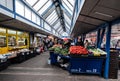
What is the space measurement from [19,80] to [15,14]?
11.4 feet

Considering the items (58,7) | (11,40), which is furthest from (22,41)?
(58,7)

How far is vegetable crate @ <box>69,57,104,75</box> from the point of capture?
7.69 meters

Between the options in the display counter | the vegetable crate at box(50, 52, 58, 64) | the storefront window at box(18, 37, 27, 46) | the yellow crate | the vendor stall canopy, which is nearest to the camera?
the display counter

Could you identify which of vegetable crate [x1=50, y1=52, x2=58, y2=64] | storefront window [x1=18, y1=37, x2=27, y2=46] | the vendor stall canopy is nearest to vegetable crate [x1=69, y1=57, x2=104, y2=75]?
the vendor stall canopy

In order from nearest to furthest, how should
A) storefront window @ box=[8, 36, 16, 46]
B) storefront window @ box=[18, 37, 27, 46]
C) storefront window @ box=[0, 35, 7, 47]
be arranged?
1. storefront window @ box=[0, 35, 7, 47]
2. storefront window @ box=[8, 36, 16, 46]
3. storefront window @ box=[18, 37, 27, 46]

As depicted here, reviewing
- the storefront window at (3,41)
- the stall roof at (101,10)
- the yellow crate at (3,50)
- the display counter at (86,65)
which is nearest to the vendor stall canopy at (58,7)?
the stall roof at (101,10)

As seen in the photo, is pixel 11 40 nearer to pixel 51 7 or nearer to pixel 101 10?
pixel 51 7

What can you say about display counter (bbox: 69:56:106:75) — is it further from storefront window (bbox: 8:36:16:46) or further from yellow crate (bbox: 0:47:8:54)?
storefront window (bbox: 8:36:16:46)

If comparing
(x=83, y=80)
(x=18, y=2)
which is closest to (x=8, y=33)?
(x=18, y=2)

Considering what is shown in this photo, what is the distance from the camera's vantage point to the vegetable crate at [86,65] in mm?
7691

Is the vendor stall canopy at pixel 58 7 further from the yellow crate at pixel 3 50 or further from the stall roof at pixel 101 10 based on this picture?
the yellow crate at pixel 3 50

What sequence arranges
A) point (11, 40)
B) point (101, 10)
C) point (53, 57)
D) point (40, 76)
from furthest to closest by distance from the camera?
point (11, 40)
point (53, 57)
point (40, 76)
point (101, 10)

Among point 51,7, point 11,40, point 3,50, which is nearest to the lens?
point 3,50

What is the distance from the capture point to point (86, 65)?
7770 mm
